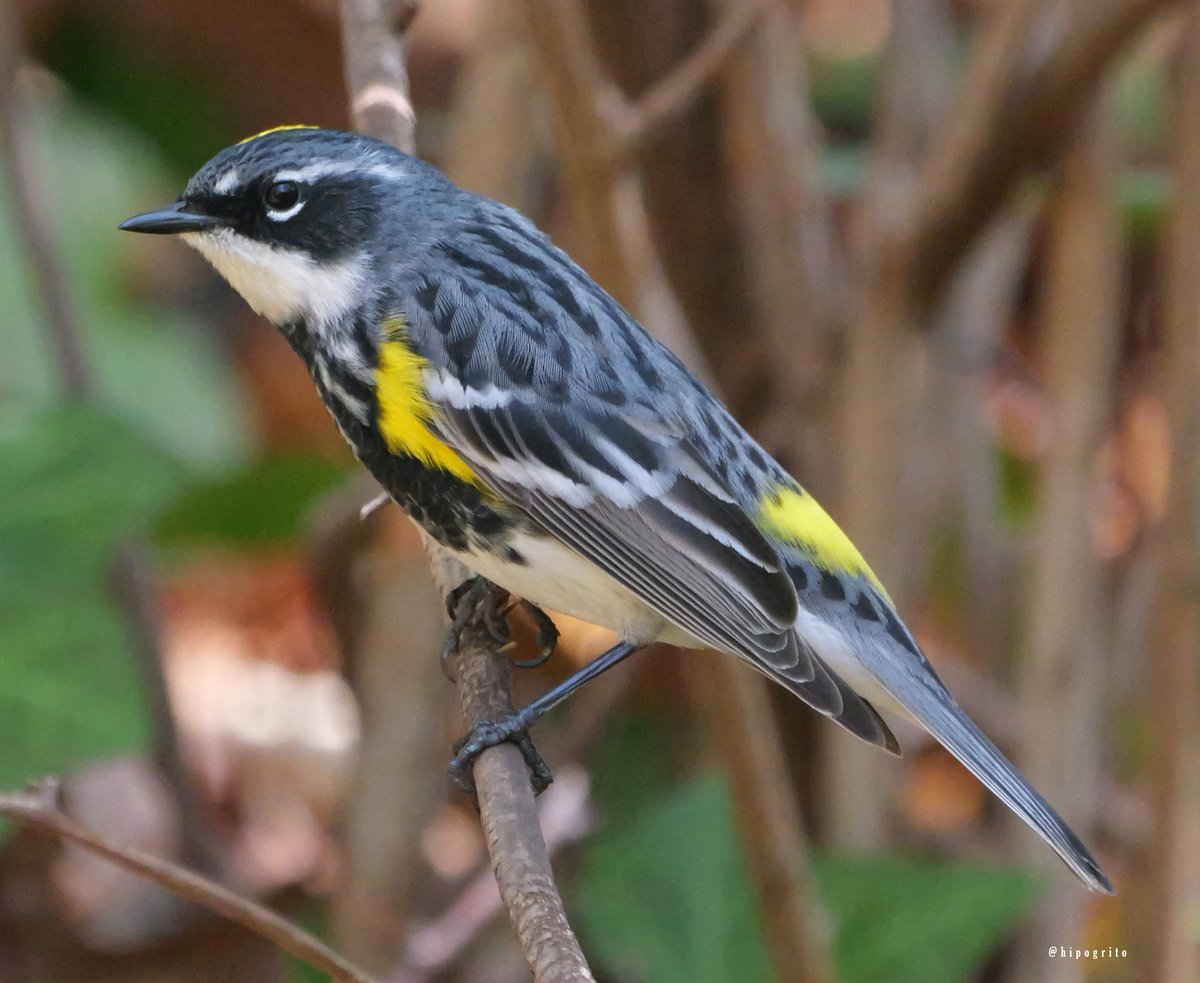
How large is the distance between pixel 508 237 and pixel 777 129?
Result: 41.8 inches

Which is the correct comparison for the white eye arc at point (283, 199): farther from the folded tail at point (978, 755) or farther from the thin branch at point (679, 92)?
the folded tail at point (978, 755)

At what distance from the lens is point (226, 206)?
8.18 feet

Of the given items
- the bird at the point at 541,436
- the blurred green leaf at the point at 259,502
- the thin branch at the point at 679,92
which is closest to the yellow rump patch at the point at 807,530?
the bird at the point at 541,436

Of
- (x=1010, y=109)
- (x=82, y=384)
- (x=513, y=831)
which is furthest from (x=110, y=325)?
(x=513, y=831)

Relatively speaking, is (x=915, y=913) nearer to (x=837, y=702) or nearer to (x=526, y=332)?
(x=837, y=702)

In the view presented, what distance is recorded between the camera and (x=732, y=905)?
3.17 m

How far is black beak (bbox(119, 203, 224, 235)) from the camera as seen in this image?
2449 mm

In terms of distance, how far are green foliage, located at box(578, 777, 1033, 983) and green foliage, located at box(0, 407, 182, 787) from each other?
0.97 m

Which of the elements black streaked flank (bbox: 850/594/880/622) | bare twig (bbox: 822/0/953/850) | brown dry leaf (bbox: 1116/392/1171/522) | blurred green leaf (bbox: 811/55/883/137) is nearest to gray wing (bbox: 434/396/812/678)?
black streaked flank (bbox: 850/594/880/622)

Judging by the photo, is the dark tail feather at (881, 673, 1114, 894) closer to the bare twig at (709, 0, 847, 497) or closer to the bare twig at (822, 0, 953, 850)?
the bare twig at (822, 0, 953, 850)

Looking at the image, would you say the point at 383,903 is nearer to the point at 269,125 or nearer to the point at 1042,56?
the point at 1042,56

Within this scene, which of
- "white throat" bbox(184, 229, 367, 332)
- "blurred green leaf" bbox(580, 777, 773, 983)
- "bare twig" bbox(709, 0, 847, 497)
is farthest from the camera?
"bare twig" bbox(709, 0, 847, 497)

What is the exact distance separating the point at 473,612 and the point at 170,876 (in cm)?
84

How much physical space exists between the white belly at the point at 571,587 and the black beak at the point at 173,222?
64 centimetres
